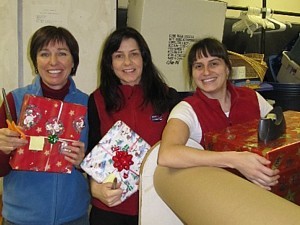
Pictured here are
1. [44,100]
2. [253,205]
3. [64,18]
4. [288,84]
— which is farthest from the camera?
[288,84]

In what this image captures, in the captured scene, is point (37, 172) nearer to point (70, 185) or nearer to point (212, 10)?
point (70, 185)

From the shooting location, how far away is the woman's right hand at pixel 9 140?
1.12 metres

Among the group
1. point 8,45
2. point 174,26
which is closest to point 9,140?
point 8,45

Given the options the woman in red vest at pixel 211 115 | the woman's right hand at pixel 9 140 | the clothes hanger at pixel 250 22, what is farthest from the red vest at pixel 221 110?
the clothes hanger at pixel 250 22

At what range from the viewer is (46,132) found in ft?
3.88

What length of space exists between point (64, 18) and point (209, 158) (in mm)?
1606

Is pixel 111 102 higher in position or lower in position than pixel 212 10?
lower

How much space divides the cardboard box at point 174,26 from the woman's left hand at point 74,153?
1263 mm

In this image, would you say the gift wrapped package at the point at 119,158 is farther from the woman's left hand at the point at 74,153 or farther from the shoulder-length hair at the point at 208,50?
the shoulder-length hair at the point at 208,50

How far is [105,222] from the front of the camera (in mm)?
1333

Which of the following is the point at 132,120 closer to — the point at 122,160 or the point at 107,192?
the point at 122,160

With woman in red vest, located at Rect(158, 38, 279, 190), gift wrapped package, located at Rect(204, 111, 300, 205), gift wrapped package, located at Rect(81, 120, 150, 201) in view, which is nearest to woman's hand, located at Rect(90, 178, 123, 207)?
gift wrapped package, located at Rect(81, 120, 150, 201)

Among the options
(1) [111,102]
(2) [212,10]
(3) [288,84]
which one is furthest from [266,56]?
(1) [111,102]

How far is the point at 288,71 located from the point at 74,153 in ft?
7.24
